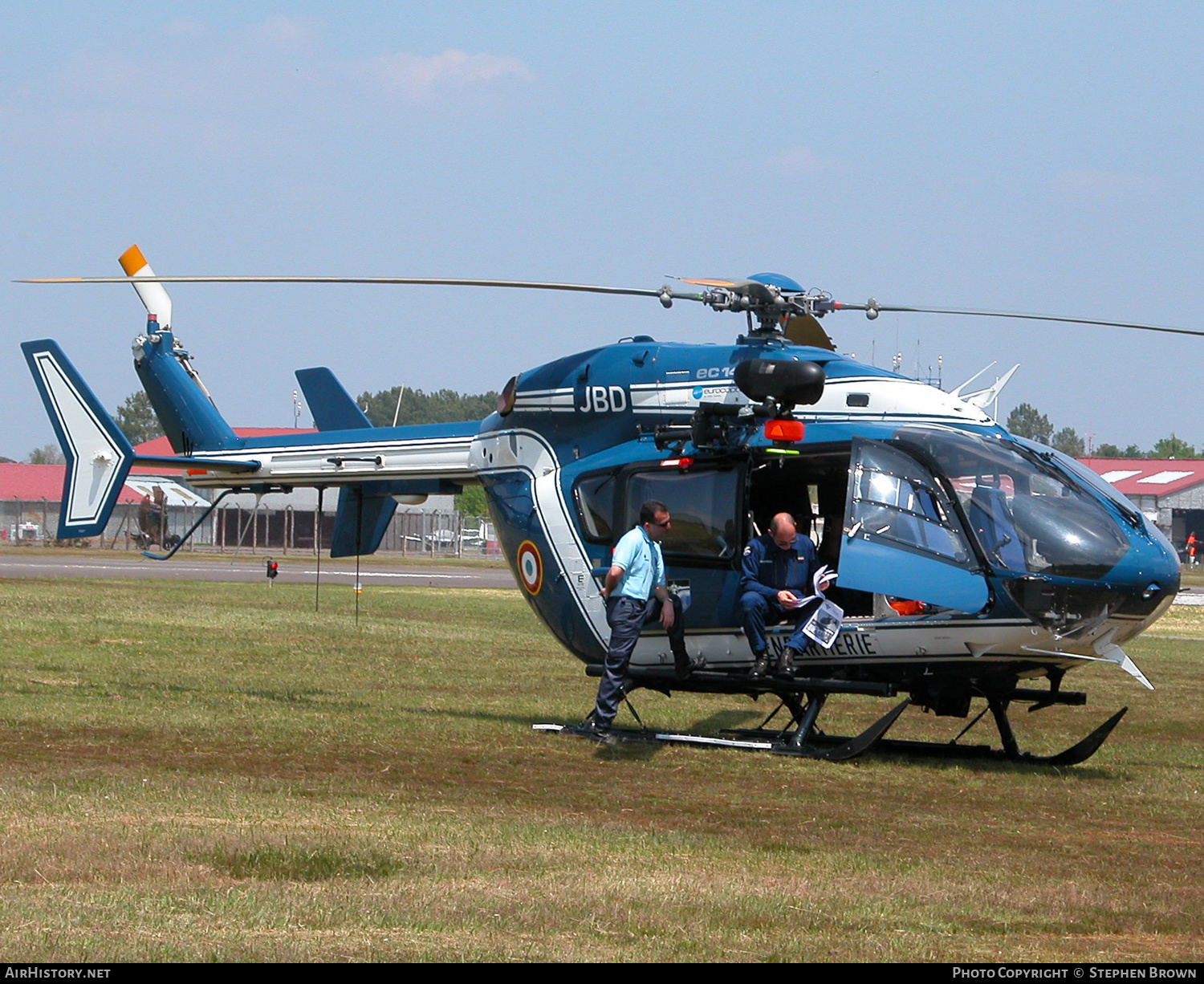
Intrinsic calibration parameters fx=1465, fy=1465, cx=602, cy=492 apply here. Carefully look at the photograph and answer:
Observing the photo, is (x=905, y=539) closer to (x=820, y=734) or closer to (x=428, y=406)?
(x=820, y=734)

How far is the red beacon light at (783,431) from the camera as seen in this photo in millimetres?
10367

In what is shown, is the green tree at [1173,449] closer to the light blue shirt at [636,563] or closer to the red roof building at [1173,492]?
the red roof building at [1173,492]

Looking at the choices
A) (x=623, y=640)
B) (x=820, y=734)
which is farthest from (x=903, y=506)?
(x=820, y=734)

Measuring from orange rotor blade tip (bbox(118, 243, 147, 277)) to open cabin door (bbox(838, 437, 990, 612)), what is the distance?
935cm

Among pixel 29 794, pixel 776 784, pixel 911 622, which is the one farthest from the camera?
pixel 911 622

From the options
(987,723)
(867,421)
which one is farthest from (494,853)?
(987,723)

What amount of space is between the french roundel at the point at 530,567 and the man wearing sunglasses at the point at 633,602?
135 centimetres

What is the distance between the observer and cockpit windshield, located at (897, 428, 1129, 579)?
9.54m

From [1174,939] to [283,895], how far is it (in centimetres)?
343

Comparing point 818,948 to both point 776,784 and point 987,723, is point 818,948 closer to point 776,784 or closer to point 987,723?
point 776,784

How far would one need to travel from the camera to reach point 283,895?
227 inches

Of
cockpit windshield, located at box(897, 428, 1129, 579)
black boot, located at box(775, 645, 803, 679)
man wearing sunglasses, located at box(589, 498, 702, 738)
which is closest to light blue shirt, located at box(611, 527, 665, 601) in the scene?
man wearing sunglasses, located at box(589, 498, 702, 738)

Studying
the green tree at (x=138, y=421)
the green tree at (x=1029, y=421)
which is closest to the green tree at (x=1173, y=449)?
the green tree at (x=1029, y=421)

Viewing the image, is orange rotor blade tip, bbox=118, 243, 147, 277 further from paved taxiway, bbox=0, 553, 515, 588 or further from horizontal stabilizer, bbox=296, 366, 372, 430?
paved taxiway, bbox=0, 553, 515, 588
